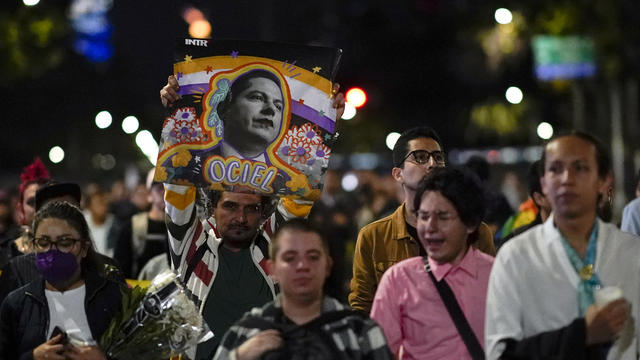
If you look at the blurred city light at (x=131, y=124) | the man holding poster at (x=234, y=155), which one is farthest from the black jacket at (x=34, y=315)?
the blurred city light at (x=131, y=124)

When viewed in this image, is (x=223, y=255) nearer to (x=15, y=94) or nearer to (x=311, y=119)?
(x=311, y=119)

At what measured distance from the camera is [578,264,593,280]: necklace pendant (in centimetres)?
534

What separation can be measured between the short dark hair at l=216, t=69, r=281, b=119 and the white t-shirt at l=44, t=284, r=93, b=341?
1408 mm

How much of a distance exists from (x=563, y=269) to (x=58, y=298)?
3.06m

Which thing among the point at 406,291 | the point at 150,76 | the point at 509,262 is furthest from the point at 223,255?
the point at 150,76

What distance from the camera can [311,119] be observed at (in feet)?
23.2

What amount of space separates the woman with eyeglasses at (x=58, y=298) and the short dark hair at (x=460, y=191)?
208 cm

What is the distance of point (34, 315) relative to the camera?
261 inches

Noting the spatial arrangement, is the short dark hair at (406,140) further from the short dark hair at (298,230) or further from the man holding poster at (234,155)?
the short dark hair at (298,230)

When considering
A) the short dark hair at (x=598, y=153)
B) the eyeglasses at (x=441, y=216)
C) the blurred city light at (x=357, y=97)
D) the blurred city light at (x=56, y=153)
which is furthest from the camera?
the blurred city light at (x=56, y=153)

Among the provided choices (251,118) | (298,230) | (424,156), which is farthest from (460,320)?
(251,118)

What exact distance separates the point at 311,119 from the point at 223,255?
1.06 meters

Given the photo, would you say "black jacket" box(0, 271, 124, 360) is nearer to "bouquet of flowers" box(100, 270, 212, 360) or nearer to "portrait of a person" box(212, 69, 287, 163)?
"bouquet of flowers" box(100, 270, 212, 360)

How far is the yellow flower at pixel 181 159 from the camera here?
688cm
